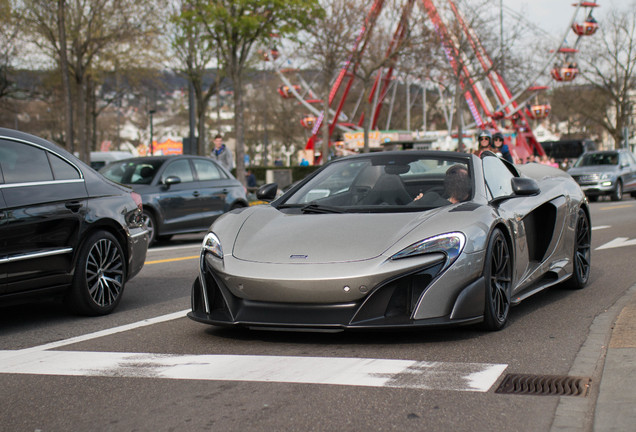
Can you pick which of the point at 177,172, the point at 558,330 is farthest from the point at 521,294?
the point at 177,172

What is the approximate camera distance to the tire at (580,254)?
26.2ft

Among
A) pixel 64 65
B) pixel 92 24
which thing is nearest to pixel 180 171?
pixel 64 65

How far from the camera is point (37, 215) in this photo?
6.37m

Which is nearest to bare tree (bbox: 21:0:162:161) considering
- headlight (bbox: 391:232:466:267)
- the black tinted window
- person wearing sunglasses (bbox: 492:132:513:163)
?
person wearing sunglasses (bbox: 492:132:513:163)

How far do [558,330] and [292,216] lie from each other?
78.4 inches

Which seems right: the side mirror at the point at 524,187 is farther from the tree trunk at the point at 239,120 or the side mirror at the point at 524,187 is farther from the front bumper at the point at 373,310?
the tree trunk at the point at 239,120

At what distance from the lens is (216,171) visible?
616 inches

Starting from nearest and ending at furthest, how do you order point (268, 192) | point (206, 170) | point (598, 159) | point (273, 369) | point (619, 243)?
point (273, 369), point (268, 192), point (619, 243), point (206, 170), point (598, 159)

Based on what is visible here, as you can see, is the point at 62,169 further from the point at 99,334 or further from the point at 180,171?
the point at 180,171

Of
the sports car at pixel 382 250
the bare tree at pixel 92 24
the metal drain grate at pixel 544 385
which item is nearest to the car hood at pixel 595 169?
the bare tree at pixel 92 24

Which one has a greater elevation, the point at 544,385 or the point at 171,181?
the point at 171,181

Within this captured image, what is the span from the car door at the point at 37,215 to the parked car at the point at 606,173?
24603 mm

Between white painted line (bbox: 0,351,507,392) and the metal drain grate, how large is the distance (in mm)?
91

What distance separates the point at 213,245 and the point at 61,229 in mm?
1465
